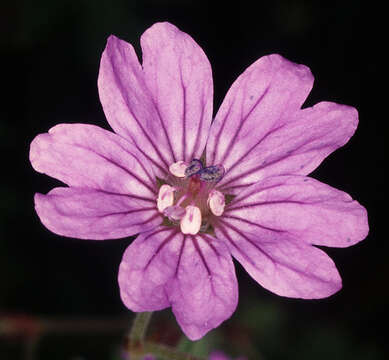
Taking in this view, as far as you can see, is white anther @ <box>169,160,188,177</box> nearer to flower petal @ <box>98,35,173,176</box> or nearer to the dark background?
flower petal @ <box>98,35,173,176</box>

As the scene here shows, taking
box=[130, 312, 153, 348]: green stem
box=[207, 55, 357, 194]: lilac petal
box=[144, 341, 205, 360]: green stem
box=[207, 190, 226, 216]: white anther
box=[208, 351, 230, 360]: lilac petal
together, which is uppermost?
box=[207, 55, 357, 194]: lilac petal

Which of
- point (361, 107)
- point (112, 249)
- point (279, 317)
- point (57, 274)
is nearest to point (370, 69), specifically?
point (361, 107)

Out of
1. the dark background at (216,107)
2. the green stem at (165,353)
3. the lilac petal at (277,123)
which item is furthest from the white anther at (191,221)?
the dark background at (216,107)

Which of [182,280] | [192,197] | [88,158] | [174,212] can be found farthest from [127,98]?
[182,280]

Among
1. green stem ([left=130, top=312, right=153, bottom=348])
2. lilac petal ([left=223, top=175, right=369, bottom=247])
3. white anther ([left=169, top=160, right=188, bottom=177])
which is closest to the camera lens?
lilac petal ([left=223, top=175, right=369, bottom=247])

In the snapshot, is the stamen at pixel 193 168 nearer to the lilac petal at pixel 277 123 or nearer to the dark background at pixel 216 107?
the lilac petal at pixel 277 123

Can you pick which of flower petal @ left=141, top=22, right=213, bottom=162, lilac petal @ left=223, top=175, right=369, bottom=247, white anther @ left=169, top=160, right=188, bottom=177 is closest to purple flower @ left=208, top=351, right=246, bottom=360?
lilac petal @ left=223, top=175, right=369, bottom=247

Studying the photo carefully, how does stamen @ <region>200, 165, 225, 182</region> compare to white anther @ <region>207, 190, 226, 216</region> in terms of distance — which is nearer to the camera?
stamen @ <region>200, 165, 225, 182</region>

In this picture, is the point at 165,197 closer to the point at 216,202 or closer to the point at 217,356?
the point at 216,202
